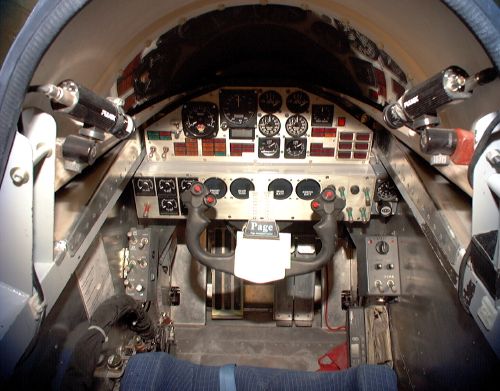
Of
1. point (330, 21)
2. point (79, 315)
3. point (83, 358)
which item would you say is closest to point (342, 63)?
point (330, 21)

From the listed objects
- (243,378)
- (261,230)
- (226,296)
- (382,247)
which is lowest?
(226,296)

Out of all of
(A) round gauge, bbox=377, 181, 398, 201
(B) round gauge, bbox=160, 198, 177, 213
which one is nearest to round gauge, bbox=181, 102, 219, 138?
(B) round gauge, bbox=160, 198, 177, 213

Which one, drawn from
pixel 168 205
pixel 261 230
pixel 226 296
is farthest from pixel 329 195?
pixel 226 296

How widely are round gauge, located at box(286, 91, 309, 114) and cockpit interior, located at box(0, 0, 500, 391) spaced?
0.06 feet

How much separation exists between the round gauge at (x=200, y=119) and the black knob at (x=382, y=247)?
1.25m

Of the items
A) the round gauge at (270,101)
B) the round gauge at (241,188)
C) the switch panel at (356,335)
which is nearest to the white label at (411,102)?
the round gauge at (270,101)

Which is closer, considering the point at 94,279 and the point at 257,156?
the point at 94,279

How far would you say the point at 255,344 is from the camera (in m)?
3.00

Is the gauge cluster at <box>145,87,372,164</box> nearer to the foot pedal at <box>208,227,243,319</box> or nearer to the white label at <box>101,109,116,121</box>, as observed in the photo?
the white label at <box>101,109,116,121</box>

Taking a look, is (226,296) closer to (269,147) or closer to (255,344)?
(255,344)

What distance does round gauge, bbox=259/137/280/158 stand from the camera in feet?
7.86

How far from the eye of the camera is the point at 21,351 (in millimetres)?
1048

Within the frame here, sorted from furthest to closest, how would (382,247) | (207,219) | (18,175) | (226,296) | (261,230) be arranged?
(226,296), (382,247), (207,219), (261,230), (18,175)

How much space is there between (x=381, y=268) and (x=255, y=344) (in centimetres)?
122
